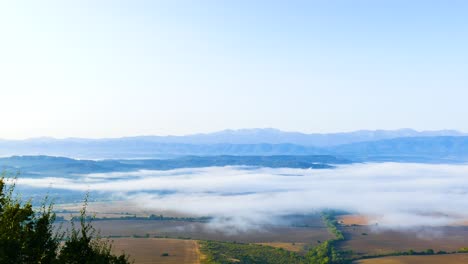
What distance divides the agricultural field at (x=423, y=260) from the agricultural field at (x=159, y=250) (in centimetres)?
3483

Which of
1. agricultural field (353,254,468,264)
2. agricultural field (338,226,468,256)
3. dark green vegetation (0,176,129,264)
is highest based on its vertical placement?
dark green vegetation (0,176,129,264)

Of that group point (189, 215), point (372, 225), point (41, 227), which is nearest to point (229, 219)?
point (189, 215)

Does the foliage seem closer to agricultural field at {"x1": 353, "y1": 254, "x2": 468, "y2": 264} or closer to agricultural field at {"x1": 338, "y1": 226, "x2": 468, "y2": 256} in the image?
agricultural field at {"x1": 353, "y1": 254, "x2": 468, "y2": 264}

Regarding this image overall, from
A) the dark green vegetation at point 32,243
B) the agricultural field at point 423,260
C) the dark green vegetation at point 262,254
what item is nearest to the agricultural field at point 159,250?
the dark green vegetation at point 262,254

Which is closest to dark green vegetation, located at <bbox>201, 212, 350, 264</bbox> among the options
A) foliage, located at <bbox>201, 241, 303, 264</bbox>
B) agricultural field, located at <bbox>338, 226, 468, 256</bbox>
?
foliage, located at <bbox>201, 241, 303, 264</bbox>

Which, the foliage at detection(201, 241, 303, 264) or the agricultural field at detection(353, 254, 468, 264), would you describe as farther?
the agricultural field at detection(353, 254, 468, 264)

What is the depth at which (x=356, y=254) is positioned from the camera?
102688 mm

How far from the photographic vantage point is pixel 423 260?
9619cm

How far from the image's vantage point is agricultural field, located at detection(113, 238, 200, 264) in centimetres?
8921

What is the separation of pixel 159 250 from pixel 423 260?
A: 2192 inches

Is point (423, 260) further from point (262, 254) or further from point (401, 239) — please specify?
point (262, 254)

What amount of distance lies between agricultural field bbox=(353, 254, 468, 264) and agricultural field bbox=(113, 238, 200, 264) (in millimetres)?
34834

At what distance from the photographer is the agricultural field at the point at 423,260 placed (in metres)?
93.6

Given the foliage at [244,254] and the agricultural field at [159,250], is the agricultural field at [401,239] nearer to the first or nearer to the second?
the foliage at [244,254]
